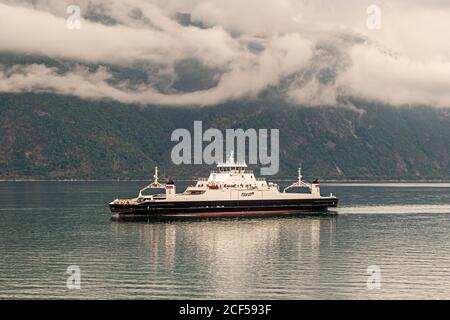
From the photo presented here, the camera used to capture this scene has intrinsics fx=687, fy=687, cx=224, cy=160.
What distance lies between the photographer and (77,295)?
212ft

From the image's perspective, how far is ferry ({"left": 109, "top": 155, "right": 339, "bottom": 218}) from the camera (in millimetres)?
140000

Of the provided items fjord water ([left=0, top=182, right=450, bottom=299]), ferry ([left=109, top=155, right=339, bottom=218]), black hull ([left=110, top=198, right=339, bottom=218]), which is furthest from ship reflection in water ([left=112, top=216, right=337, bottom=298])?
ferry ([left=109, top=155, right=339, bottom=218])

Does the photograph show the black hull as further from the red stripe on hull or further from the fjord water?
the fjord water

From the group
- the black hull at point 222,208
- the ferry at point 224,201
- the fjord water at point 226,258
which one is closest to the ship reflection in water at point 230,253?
the fjord water at point 226,258

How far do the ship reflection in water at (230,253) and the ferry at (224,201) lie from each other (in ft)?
31.6

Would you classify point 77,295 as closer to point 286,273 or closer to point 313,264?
point 286,273

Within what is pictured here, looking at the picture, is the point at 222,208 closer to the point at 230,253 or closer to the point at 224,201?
the point at 224,201

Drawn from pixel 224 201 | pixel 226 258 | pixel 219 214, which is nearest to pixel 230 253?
pixel 226 258

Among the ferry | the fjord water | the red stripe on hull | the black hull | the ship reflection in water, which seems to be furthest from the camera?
the ferry

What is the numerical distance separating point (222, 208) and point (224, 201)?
5.07 ft

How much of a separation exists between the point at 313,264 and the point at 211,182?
69.1 m

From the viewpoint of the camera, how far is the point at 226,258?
8644 cm
